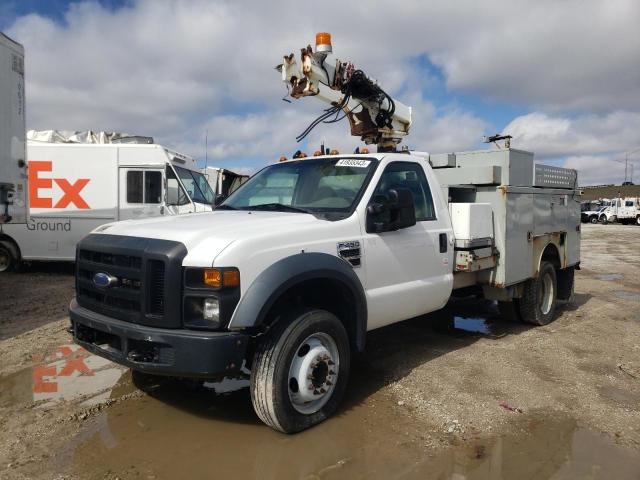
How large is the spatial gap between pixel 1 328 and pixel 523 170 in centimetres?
674

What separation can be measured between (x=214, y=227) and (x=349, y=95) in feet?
10.6

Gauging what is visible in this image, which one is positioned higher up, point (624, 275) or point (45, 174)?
point (45, 174)

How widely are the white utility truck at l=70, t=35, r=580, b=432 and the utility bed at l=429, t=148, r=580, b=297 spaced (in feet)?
0.07

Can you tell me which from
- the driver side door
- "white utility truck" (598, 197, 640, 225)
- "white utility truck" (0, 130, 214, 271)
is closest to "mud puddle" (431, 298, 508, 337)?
the driver side door

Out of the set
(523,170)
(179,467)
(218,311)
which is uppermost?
(523,170)

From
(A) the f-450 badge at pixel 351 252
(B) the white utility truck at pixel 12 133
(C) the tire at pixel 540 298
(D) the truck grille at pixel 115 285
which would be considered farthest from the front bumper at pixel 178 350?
(B) the white utility truck at pixel 12 133

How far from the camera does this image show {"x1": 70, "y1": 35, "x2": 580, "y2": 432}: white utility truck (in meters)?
3.29

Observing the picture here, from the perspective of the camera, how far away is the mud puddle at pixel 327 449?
3209 mm

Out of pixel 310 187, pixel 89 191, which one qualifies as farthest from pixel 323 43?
pixel 89 191

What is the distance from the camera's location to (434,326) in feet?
22.5

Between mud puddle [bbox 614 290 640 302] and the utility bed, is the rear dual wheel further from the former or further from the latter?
mud puddle [bbox 614 290 640 302]

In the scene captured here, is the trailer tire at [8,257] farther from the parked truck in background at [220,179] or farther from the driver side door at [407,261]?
the driver side door at [407,261]

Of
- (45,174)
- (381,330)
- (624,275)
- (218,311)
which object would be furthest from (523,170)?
(45,174)

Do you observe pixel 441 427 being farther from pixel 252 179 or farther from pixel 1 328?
pixel 1 328
